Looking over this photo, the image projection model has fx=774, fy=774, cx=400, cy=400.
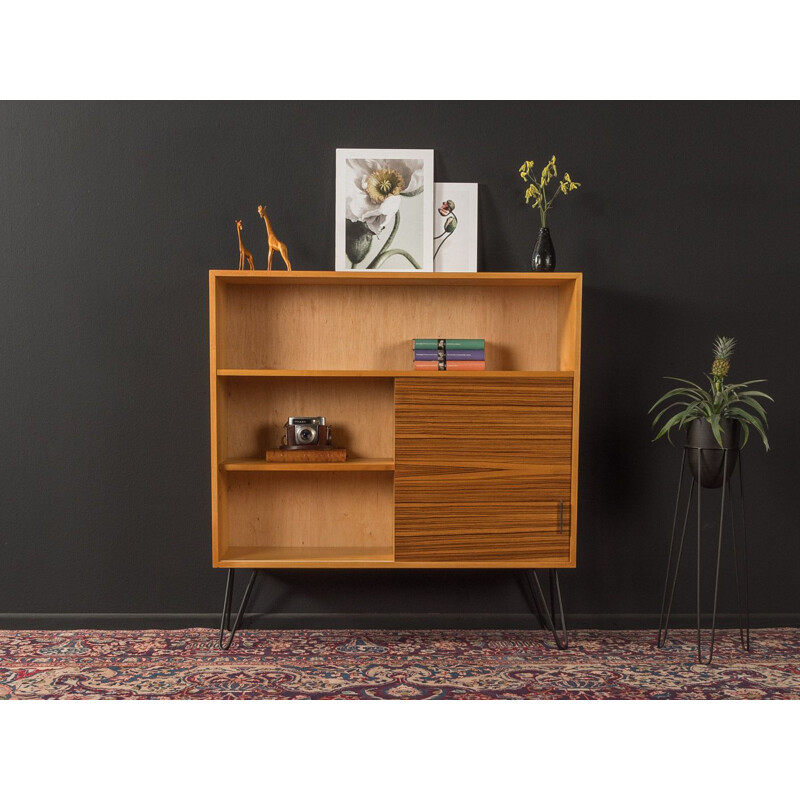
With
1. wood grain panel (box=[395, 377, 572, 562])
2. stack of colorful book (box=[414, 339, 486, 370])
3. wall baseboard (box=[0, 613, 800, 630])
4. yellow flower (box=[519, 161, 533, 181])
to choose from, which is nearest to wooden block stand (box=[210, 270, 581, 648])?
wood grain panel (box=[395, 377, 572, 562])

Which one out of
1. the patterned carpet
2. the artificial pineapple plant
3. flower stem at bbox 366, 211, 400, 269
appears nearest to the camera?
the patterned carpet

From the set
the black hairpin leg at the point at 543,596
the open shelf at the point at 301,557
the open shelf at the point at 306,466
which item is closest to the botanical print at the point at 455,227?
the open shelf at the point at 306,466

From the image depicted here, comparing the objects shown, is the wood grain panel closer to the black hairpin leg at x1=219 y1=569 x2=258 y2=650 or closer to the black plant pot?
the black plant pot

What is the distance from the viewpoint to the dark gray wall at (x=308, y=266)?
148 inches

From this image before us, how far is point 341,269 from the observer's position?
12.2 feet

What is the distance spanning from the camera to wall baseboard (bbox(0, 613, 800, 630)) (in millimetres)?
3793

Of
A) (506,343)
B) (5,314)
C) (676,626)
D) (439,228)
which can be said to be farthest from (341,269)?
(676,626)

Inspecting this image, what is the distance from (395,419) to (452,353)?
1.37 ft

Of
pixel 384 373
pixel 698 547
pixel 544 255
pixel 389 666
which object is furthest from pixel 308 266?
pixel 698 547

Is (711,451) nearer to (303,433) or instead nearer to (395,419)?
(395,419)

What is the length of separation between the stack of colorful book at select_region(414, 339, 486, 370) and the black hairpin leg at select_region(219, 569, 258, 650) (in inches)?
53.9

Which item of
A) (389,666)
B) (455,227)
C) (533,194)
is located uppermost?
(533,194)

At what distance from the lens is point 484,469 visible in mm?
→ 3441

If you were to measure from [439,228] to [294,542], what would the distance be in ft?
5.52
